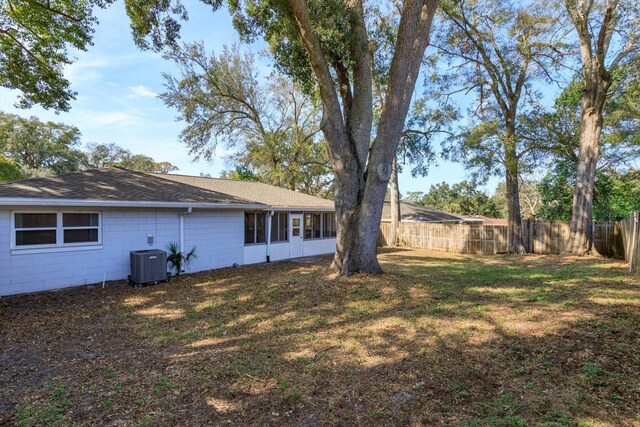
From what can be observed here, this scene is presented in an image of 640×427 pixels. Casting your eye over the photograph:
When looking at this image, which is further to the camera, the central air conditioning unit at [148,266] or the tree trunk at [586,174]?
the tree trunk at [586,174]

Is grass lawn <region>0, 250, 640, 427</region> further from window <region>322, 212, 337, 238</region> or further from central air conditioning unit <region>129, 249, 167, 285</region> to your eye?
window <region>322, 212, 337, 238</region>

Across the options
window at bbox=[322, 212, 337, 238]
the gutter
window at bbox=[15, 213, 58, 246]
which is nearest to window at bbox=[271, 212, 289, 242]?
the gutter

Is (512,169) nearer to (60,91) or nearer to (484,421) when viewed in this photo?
(484,421)

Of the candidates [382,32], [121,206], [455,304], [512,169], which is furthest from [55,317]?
[512,169]

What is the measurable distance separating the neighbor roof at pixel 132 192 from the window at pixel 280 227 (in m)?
0.61

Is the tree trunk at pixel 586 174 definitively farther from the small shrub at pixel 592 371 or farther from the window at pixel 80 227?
the window at pixel 80 227

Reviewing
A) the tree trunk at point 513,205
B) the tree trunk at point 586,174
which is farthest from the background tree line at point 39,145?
the tree trunk at point 586,174

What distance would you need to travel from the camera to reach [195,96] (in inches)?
746

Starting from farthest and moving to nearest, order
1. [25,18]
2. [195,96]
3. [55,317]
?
[195,96] → [25,18] → [55,317]

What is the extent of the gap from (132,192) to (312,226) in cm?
855

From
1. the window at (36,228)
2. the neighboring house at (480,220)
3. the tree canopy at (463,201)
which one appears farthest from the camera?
the tree canopy at (463,201)

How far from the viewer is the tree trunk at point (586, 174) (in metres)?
13.9

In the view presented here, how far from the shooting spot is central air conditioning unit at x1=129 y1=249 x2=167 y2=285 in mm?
9406

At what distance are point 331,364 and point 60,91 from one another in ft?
44.1
